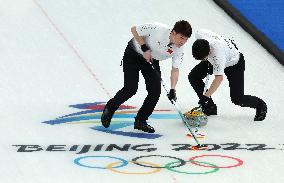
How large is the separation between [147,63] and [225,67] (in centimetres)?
107

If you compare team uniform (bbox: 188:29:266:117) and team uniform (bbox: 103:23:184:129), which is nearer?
team uniform (bbox: 103:23:184:129)

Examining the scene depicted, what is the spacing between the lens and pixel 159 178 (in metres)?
8.04

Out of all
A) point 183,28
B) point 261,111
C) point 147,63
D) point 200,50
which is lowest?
point 261,111

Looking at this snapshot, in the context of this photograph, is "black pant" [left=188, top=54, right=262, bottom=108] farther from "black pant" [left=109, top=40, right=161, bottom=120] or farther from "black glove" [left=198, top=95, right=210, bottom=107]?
"black pant" [left=109, top=40, right=161, bottom=120]

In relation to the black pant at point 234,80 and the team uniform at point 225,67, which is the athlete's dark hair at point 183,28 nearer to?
the team uniform at point 225,67

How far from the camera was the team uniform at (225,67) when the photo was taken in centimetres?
939

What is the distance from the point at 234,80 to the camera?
33.0 feet

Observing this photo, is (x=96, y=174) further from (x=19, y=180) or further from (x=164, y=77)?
(x=164, y=77)

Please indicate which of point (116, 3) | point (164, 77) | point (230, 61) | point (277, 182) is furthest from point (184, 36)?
point (116, 3)

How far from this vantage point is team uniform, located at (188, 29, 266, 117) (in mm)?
9391

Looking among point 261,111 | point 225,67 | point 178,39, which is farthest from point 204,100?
point 178,39

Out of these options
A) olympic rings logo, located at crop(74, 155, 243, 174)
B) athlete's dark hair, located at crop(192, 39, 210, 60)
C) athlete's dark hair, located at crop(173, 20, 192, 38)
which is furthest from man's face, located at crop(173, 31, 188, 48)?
olympic rings logo, located at crop(74, 155, 243, 174)

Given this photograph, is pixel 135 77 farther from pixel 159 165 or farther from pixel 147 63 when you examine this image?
pixel 159 165

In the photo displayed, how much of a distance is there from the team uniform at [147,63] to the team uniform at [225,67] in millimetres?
402
